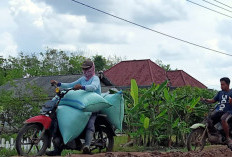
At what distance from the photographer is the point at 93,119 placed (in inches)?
313

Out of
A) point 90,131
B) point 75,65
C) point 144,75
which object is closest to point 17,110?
point 90,131

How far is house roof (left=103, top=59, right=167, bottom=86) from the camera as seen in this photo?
43.0 meters

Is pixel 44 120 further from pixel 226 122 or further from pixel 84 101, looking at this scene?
pixel 226 122

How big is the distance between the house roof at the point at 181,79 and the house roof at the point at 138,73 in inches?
48.9

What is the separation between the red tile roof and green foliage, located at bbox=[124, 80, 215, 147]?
2980 centimetres

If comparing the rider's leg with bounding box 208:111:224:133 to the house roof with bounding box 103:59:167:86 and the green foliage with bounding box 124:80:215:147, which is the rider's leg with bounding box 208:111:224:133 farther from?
the house roof with bounding box 103:59:167:86

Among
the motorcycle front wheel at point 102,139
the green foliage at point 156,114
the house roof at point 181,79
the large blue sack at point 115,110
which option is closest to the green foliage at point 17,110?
the green foliage at point 156,114

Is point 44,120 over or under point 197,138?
over

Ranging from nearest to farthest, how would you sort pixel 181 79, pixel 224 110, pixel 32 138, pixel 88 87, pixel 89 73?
1. pixel 32 138
2. pixel 88 87
3. pixel 89 73
4. pixel 224 110
5. pixel 181 79

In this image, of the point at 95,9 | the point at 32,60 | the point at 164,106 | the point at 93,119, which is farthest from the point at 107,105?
the point at 32,60

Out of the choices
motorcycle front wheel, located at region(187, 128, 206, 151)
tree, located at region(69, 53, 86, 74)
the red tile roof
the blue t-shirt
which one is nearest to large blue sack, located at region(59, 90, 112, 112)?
motorcycle front wheel, located at region(187, 128, 206, 151)

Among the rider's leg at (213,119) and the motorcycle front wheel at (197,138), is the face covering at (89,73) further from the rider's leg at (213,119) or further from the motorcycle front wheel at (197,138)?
the rider's leg at (213,119)

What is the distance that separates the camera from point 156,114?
37.4ft

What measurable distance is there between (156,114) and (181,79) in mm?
→ 33504
